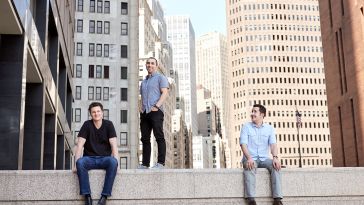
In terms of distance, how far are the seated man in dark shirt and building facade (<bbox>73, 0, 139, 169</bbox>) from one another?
186ft

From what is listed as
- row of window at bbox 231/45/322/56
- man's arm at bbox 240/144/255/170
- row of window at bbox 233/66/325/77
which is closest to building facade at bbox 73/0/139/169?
man's arm at bbox 240/144/255/170

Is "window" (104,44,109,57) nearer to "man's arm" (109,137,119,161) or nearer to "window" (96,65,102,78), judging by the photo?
"window" (96,65,102,78)

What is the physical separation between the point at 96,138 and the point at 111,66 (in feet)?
196

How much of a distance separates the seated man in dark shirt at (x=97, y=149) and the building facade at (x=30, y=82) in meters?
6.32

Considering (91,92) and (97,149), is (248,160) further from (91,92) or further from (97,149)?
(91,92)

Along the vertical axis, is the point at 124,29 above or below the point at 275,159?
above

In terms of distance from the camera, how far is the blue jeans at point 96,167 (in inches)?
408

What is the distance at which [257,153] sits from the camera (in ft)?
37.3

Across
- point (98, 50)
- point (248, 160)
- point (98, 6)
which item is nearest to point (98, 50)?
point (98, 50)

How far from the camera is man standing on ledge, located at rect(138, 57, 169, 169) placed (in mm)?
12258

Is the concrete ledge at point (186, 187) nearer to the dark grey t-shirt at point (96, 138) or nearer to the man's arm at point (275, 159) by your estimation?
the man's arm at point (275, 159)

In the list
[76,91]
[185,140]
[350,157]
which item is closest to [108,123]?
[350,157]

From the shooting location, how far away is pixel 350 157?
140 ft

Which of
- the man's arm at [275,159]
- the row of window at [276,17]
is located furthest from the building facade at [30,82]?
the row of window at [276,17]
